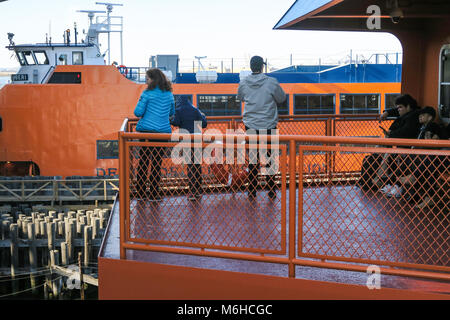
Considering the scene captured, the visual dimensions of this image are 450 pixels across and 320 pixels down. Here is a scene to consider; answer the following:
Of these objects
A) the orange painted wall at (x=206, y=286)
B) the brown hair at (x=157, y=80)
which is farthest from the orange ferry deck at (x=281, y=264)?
the brown hair at (x=157, y=80)

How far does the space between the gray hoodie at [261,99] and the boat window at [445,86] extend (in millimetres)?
2867

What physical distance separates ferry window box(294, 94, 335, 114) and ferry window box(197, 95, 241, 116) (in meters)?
2.84

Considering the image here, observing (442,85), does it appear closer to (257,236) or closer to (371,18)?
(371,18)

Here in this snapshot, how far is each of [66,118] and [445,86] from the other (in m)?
18.4

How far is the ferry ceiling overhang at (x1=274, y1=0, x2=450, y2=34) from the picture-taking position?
7.23 meters

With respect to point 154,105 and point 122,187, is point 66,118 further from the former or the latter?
point 122,187

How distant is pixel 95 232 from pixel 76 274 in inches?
86.7

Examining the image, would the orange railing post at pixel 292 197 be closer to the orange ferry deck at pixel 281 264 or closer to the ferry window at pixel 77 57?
the orange ferry deck at pixel 281 264

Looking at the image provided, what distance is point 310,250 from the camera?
17.5ft

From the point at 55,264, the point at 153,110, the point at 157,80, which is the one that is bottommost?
the point at 55,264

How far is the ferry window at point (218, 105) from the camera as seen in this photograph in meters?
24.3

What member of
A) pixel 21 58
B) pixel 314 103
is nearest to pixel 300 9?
pixel 314 103

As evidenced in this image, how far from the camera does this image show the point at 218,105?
80.4 feet
